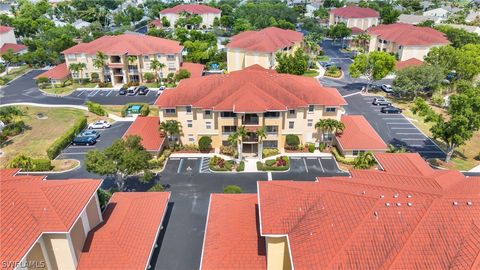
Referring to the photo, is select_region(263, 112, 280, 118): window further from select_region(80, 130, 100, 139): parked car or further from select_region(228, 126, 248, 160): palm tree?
select_region(80, 130, 100, 139): parked car

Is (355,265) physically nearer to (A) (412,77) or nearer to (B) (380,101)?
(B) (380,101)

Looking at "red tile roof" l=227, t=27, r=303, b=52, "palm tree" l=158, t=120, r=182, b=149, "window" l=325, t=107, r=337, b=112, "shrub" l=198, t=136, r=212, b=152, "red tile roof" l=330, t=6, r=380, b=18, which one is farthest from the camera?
"red tile roof" l=330, t=6, r=380, b=18

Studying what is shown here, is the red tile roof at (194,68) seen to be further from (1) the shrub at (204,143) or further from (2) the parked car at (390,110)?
(2) the parked car at (390,110)

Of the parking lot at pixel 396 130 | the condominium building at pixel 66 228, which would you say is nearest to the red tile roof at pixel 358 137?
the parking lot at pixel 396 130

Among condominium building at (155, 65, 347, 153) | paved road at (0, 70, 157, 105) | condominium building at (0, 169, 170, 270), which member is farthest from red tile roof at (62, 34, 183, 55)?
condominium building at (0, 169, 170, 270)

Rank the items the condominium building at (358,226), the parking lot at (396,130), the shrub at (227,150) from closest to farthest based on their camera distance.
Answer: the condominium building at (358,226) < the shrub at (227,150) < the parking lot at (396,130)

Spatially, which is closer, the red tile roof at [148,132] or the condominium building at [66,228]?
the condominium building at [66,228]

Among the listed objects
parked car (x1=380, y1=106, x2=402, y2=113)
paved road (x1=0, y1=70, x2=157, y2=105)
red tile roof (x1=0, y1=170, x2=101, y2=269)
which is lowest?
parked car (x1=380, y1=106, x2=402, y2=113)
